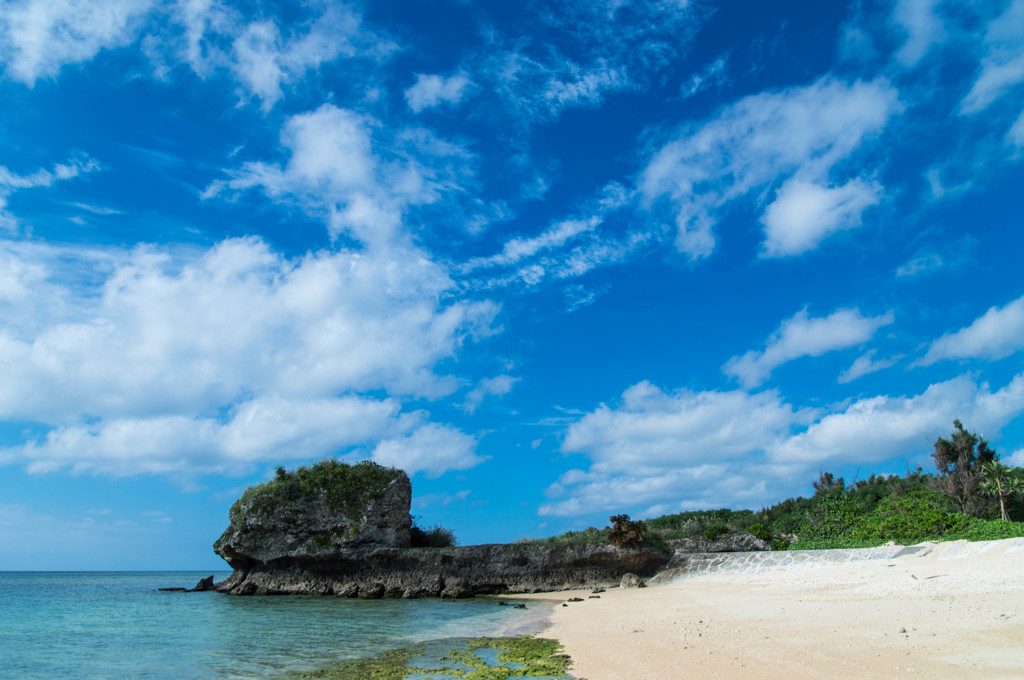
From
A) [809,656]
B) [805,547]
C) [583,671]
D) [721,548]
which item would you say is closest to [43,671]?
[583,671]

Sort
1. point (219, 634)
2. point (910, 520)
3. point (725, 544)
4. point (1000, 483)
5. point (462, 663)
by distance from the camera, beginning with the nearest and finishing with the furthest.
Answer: point (462, 663) → point (219, 634) → point (910, 520) → point (1000, 483) → point (725, 544)

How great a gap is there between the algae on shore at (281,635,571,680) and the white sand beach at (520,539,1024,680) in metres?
0.54

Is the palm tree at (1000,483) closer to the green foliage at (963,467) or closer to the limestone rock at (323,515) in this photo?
the green foliage at (963,467)

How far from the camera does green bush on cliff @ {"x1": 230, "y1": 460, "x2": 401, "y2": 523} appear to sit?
30203mm

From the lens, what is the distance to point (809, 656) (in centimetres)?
830

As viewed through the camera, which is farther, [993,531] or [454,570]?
[454,570]

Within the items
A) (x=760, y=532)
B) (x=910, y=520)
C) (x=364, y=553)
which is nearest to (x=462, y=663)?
(x=364, y=553)

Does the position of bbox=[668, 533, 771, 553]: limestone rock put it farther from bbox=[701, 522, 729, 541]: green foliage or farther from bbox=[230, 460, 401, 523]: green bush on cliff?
bbox=[230, 460, 401, 523]: green bush on cliff

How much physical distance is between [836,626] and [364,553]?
24124 millimetres

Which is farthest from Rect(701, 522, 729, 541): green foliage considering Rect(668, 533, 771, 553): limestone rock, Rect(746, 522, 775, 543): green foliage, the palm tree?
the palm tree

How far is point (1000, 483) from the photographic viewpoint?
2575 cm

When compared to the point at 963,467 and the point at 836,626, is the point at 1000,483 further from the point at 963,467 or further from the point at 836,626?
the point at 836,626

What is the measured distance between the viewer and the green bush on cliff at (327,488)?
30.2 metres

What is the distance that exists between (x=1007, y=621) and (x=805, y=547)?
17678mm
